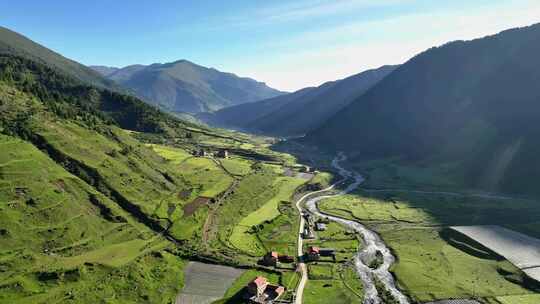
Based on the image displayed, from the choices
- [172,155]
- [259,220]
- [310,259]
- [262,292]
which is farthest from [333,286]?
[172,155]

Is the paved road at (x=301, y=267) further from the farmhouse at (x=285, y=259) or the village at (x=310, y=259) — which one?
the farmhouse at (x=285, y=259)

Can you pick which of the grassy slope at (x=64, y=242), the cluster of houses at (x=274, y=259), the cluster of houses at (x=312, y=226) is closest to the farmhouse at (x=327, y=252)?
the cluster of houses at (x=274, y=259)

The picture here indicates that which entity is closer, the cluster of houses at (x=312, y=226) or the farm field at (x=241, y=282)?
the farm field at (x=241, y=282)

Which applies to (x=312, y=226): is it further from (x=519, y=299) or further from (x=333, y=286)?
(x=519, y=299)

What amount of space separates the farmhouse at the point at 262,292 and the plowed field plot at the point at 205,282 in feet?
19.8

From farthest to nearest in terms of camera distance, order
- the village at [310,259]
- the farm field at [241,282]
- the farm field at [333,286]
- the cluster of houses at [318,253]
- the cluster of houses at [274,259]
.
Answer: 1. the cluster of houses at [318,253]
2. the cluster of houses at [274,259]
3. the farm field at [333,286]
4. the village at [310,259]
5. the farm field at [241,282]

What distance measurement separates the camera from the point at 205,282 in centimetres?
8094

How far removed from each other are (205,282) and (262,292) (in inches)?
516

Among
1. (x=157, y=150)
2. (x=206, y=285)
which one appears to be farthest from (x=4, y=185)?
(x=157, y=150)

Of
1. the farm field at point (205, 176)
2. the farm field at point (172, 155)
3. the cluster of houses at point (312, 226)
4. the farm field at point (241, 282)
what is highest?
the farm field at point (172, 155)

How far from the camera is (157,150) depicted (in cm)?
17400

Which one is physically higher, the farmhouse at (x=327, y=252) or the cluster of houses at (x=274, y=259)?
the farmhouse at (x=327, y=252)

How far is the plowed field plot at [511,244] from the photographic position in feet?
293

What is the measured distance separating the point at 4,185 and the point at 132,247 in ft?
97.7
